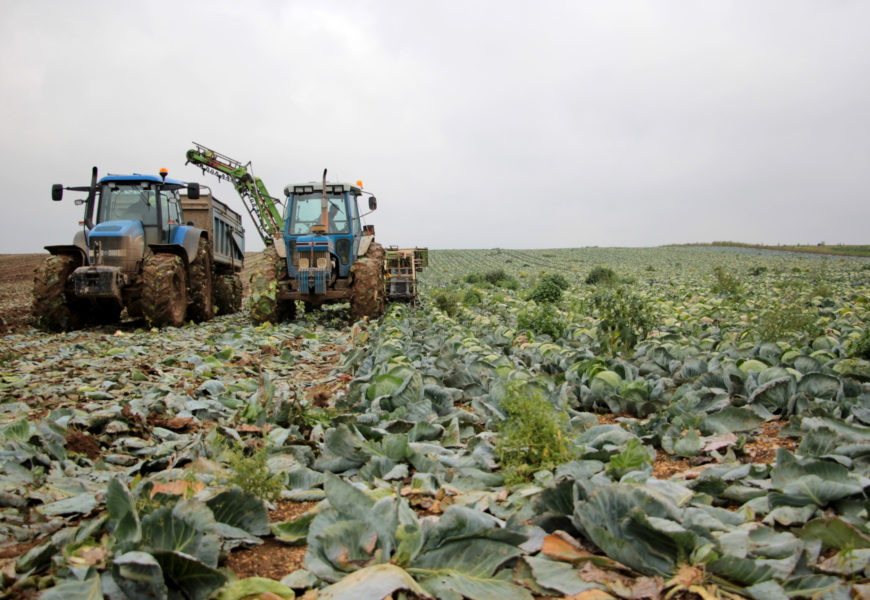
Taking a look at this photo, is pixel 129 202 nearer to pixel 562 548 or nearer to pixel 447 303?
pixel 447 303

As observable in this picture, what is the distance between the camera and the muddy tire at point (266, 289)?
35.7 ft

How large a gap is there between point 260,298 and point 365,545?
9.12m

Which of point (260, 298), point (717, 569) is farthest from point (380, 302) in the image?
point (717, 569)

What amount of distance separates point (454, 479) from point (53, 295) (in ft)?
33.6

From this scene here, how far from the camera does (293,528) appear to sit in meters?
2.60

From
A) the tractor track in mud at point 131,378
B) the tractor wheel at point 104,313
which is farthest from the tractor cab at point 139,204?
the tractor track in mud at point 131,378

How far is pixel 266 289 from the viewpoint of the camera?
10.9 metres

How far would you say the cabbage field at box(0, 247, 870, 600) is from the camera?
6.85 ft

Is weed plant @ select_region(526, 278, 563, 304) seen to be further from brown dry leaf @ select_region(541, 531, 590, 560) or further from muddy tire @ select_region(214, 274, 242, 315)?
brown dry leaf @ select_region(541, 531, 590, 560)

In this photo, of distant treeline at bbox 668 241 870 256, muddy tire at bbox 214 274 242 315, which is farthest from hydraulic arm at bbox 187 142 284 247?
distant treeline at bbox 668 241 870 256

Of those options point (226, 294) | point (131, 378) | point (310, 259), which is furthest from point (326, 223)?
point (131, 378)

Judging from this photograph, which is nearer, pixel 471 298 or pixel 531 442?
pixel 531 442

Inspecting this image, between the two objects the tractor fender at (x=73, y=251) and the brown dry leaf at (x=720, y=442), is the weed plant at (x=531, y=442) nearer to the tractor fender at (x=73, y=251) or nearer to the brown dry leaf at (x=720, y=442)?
the brown dry leaf at (x=720, y=442)

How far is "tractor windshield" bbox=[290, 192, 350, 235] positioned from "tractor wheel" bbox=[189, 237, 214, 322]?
212cm
